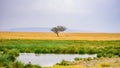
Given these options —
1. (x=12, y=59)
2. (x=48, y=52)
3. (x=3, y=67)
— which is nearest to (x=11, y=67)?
(x=3, y=67)

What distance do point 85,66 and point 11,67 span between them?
6.24 meters

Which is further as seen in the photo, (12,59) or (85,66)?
(12,59)

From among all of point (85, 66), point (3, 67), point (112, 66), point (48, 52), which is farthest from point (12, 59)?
point (48, 52)

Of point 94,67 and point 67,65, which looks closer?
point 94,67

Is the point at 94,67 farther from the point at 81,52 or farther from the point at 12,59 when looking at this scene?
the point at 81,52

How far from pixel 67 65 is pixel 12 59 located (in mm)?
5552

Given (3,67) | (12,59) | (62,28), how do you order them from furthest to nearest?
(62,28), (12,59), (3,67)

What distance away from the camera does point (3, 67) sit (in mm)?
24703

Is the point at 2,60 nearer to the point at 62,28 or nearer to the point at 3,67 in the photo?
the point at 3,67

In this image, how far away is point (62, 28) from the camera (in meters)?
112

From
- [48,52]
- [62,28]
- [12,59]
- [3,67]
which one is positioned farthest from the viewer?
[62,28]

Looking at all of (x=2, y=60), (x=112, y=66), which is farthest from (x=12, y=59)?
(x=112, y=66)

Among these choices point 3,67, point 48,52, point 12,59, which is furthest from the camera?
point 48,52

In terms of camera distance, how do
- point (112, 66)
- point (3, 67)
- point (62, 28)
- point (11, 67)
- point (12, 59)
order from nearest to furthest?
point (11, 67) < point (3, 67) < point (112, 66) < point (12, 59) < point (62, 28)
